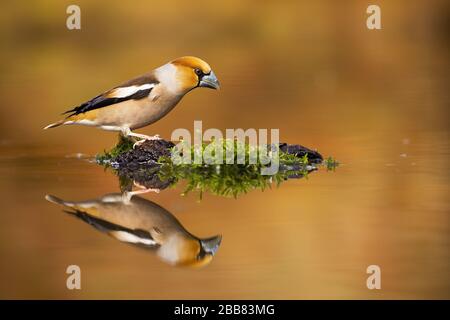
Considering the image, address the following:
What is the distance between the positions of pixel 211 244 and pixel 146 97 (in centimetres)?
326

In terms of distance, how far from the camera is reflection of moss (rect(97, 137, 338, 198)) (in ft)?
28.1

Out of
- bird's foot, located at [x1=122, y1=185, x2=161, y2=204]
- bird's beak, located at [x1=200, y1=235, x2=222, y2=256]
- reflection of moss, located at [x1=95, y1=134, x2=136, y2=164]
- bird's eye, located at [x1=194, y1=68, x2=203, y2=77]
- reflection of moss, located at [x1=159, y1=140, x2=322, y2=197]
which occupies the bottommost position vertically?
bird's beak, located at [x1=200, y1=235, x2=222, y2=256]

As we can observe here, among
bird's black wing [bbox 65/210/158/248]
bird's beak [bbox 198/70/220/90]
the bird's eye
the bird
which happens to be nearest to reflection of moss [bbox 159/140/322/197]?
the bird

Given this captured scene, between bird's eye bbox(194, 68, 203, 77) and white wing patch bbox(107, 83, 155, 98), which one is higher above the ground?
bird's eye bbox(194, 68, 203, 77)

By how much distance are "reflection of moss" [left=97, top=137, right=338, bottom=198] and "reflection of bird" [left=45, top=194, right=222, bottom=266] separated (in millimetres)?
740

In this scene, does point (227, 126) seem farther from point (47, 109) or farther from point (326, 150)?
point (47, 109)

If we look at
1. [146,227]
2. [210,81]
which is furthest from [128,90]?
[146,227]

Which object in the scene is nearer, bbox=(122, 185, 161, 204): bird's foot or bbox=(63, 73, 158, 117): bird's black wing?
bbox=(122, 185, 161, 204): bird's foot

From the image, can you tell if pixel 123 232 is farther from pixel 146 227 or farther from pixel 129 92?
pixel 129 92

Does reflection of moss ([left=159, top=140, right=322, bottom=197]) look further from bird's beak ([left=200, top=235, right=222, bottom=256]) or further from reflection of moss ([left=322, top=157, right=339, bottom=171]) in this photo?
bird's beak ([left=200, top=235, right=222, bottom=256])

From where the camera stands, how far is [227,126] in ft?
39.5

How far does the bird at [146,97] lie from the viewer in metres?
9.50

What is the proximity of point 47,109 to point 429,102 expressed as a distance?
5779 millimetres

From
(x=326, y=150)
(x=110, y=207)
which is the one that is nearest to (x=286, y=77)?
(x=326, y=150)
